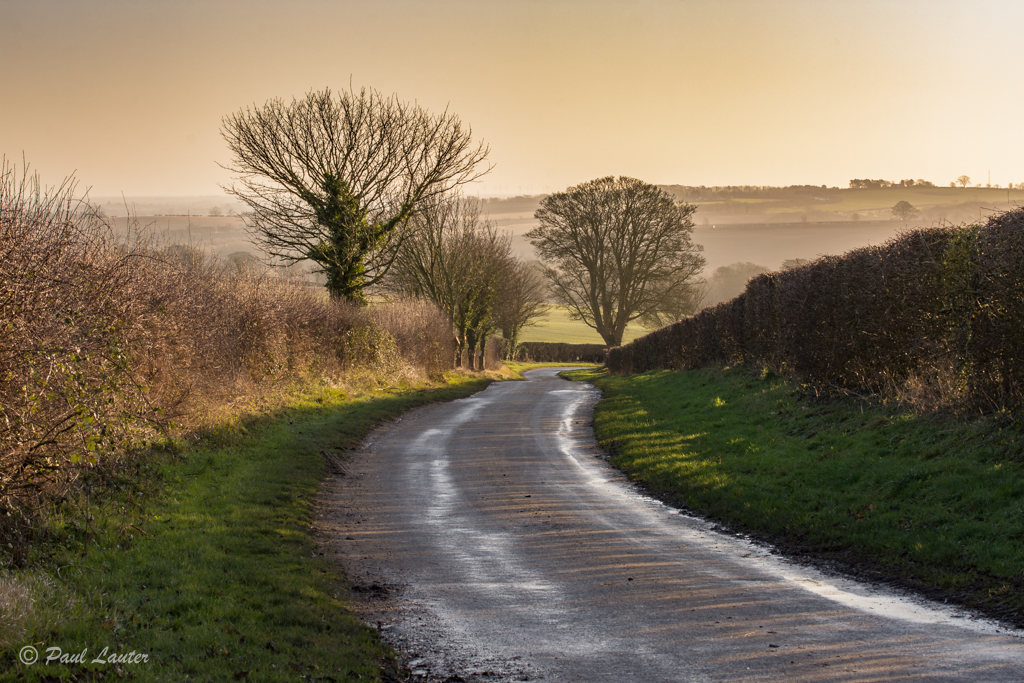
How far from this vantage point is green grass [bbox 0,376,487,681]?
16.4 feet

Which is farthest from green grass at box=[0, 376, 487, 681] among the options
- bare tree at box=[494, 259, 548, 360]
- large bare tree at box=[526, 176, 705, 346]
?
bare tree at box=[494, 259, 548, 360]

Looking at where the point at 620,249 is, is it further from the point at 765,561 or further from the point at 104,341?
the point at 765,561

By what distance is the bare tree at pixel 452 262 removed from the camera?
41031 mm

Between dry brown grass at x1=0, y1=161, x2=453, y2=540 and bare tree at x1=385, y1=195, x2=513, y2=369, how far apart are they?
17.9 metres

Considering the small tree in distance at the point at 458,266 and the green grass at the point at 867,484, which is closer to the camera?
the green grass at the point at 867,484

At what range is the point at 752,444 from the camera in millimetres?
13117

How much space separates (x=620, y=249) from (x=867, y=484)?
42.2 meters

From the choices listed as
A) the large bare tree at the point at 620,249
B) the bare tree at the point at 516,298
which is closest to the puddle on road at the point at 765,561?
the large bare tree at the point at 620,249

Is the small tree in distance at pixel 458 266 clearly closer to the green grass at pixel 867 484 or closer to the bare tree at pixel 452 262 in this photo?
the bare tree at pixel 452 262

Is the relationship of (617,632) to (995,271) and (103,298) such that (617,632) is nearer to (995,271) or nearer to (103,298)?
(995,271)

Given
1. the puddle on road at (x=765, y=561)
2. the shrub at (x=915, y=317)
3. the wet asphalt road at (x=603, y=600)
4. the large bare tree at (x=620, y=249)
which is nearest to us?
the wet asphalt road at (x=603, y=600)

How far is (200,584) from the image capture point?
21.3 ft

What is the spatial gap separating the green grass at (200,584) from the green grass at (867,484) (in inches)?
210

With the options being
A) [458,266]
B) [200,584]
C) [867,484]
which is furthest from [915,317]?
[458,266]
